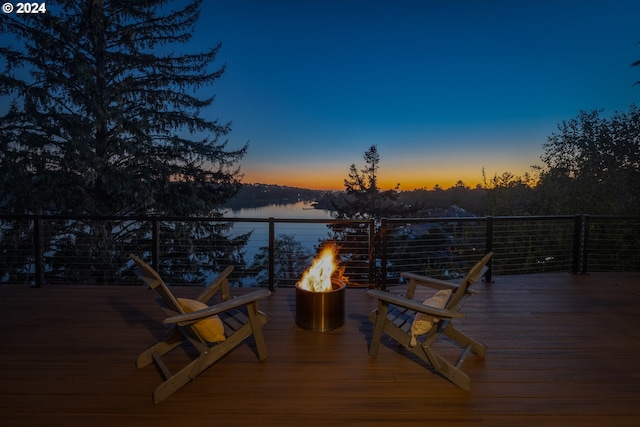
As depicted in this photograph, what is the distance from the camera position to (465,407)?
73.4 inches

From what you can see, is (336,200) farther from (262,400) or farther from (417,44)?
(262,400)

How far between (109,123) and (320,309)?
8.28 m

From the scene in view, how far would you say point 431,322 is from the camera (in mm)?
2254

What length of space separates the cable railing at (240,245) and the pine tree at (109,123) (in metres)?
0.18

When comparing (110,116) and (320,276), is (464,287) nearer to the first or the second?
(320,276)

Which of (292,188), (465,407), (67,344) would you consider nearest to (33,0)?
(67,344)

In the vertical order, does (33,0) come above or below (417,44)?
above

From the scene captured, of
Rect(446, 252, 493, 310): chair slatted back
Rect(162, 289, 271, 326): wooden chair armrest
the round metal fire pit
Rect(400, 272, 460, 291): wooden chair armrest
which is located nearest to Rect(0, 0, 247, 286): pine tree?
the round metal fire pit

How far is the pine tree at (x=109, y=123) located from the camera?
7406mm

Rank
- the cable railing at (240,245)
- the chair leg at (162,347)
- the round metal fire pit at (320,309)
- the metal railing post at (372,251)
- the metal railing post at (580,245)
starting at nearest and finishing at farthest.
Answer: the chair leg at (162,347) < the round metal fire pit at (320,309) < the metal railing post at (372,251) < the cable railing at (240,245) < the metal railing post at (580,245)

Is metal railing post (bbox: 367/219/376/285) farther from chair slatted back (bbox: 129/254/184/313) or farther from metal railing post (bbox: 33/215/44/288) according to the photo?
metal railing post (bbox: 33/215/44/288)

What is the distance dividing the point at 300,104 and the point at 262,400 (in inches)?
415

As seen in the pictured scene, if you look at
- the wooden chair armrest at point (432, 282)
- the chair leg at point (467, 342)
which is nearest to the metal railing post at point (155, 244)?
the wooden chair armrest at point (432, 282)

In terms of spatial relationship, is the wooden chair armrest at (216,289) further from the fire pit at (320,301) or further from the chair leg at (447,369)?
the chair leg at (447,369)
